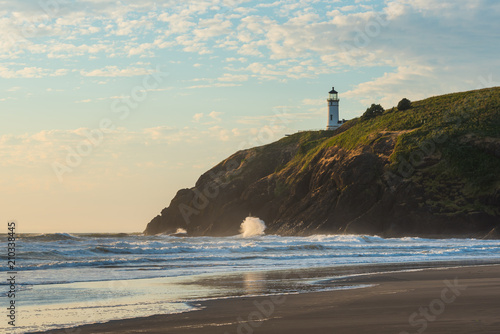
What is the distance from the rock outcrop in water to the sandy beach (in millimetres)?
46010

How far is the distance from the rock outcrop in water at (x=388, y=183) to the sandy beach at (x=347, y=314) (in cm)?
4601

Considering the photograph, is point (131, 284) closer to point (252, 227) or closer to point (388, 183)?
point (388, 183)

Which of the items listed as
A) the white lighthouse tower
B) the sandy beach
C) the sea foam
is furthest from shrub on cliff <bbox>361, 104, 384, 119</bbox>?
the sandy beach

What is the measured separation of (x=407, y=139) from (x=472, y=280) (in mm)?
59665

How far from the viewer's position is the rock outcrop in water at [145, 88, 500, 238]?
62031 mm

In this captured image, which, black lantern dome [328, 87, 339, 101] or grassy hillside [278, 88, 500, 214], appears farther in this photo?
black lantern dome [328, 87, 339, 101]

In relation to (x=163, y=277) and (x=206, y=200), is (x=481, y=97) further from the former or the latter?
(x=163, y=277)

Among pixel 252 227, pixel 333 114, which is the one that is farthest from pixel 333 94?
pixel 252 227

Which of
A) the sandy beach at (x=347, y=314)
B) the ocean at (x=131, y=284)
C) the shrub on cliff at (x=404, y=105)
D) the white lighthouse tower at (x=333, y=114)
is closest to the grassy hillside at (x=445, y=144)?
the shrub on cliff at (x=404, y=105)

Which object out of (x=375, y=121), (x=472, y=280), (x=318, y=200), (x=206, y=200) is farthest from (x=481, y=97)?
(x=472, y=280)

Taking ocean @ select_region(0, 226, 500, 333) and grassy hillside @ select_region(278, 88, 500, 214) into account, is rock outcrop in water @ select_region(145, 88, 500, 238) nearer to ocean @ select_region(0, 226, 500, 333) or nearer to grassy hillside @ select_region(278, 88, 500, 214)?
grassy hillside @ select_region(278, 88, 500, 214)

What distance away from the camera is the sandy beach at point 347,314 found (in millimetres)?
9453

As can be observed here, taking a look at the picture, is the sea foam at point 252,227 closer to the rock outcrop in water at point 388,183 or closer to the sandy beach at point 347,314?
the rock outcrop in water at point 388,183

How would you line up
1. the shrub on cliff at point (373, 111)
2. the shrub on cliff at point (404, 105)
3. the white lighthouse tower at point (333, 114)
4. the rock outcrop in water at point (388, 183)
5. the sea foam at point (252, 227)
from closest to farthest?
the rock outcrop in water at point (388, 183)
the sea foam at point (252, 227)
the shrub on cliff at point (404, 105)
the shrub on cliff at point (373, 111)
the white lighthouse tower at point (333, 114)
